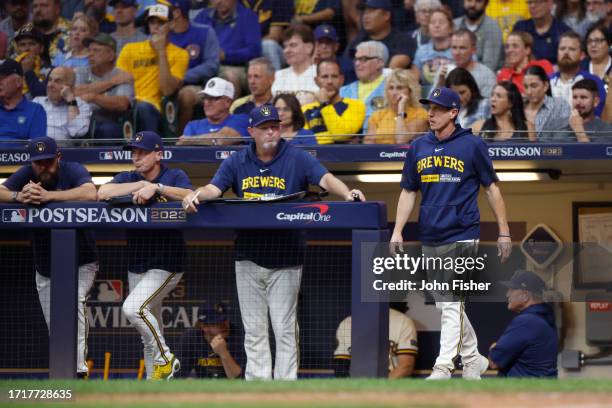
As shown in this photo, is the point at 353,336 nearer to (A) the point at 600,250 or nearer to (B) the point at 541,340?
(B) the point at 541,340

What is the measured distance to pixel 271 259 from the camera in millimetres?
7051

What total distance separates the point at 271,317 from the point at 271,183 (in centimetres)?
89

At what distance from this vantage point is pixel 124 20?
37.6 ft

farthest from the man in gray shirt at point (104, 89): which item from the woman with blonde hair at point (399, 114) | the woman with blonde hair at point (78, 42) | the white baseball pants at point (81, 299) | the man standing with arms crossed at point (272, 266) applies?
the man standing with arms crossed at point (272, 266)

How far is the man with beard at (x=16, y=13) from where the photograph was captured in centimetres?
1181

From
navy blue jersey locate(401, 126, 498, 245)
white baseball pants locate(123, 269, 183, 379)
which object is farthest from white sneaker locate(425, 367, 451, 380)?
white baseball pants locate(123, 269, 183, 379)

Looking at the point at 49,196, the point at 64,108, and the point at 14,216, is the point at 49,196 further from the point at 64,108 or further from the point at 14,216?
the point at 64,108

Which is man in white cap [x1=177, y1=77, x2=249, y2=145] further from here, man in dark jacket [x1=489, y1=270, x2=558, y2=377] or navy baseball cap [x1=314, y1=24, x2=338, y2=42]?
man in dark jacket [x1=489, y1=270, x2=558, y2=377]

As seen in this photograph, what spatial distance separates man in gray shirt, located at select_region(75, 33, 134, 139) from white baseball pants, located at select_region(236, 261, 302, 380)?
12.9ft

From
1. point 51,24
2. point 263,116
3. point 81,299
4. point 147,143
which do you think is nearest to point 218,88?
point 51,24

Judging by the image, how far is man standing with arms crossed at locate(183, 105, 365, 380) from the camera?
7000 millimetres

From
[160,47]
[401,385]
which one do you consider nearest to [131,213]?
[401,385]

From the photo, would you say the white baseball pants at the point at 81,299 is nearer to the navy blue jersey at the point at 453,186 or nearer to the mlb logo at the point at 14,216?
the mlb logo at the point at 14,216

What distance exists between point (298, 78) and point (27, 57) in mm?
2935
